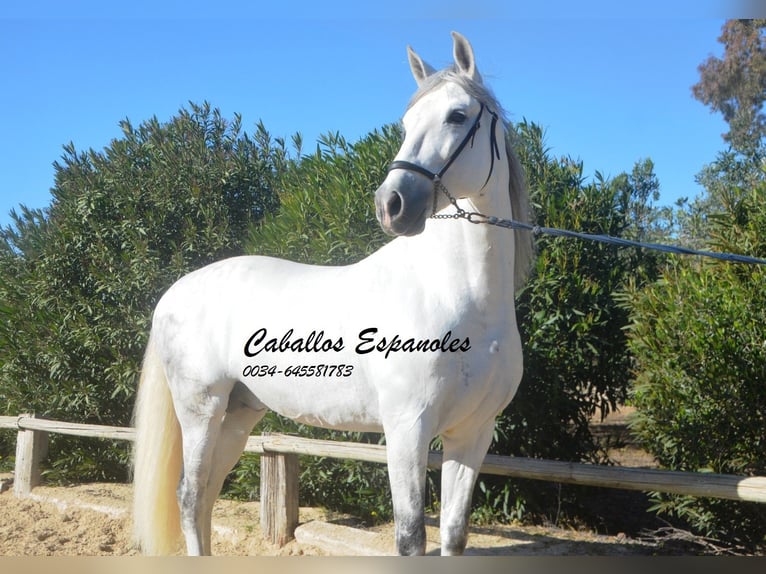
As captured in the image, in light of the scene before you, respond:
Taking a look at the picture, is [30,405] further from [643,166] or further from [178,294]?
[643,166]

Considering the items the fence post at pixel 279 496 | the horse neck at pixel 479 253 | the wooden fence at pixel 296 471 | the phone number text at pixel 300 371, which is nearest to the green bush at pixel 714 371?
the wooden fence at pixel 296 471

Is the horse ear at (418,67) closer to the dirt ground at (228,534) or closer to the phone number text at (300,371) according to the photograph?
the phone number text at (300,371)

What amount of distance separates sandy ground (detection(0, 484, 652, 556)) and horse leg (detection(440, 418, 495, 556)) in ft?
2.47

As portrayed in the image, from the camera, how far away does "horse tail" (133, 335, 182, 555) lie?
9.16 feet

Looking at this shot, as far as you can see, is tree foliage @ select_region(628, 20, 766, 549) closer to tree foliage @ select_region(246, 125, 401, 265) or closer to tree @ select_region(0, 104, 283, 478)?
tree foliage @ select_region(246, 125, 401, 265)

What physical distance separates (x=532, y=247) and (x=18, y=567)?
2.52m

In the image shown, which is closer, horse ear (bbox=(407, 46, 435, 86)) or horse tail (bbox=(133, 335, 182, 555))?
horse ear (bbox=(407, 46, 435, 86))

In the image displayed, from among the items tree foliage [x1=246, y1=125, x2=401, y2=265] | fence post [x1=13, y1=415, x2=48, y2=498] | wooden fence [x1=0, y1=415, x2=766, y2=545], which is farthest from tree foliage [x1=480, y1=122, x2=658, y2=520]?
fence post [x1=13, y1=415, x2=48, y2=498]

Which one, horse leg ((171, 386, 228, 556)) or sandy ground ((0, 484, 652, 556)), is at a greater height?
horse leg ((171, 386, 228, 556))

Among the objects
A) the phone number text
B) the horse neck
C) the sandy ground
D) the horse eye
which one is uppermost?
the horse eye

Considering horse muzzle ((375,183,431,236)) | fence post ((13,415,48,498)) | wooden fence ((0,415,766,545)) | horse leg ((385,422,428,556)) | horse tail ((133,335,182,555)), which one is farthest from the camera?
fence post ((13,415,48,498))

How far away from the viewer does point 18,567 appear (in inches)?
104

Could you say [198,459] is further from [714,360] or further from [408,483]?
[714,360]

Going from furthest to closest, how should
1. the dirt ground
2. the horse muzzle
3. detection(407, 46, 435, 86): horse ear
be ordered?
the dirt ground
detection(407, 46, 435, 86): horse ear
the horse muzzle
